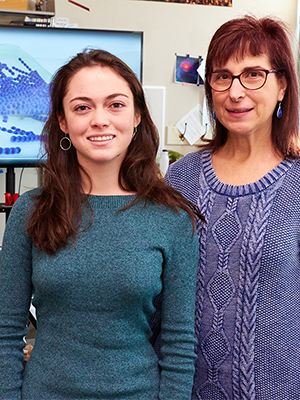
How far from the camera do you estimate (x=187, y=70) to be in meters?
2.75

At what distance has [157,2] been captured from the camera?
2662 millimetres

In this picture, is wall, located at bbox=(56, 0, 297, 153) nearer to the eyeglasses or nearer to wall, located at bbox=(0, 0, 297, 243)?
wall, located at bbox=(0, 0, 297, 243)

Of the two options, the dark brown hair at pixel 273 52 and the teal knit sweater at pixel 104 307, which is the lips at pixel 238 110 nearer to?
the dark brown hair at pixel 273 52

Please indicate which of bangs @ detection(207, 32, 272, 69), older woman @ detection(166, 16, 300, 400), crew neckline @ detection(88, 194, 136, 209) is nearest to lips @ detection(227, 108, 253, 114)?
older woman @ detection(166, 16, 300, 400)

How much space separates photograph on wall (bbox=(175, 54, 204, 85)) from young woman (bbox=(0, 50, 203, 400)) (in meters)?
1.74

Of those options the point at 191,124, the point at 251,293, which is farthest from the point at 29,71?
the point at 251,293

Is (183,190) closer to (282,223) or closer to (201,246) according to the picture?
(201,246)

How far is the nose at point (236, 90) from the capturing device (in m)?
1.03

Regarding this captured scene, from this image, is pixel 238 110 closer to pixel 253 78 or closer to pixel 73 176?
pixel 253 78

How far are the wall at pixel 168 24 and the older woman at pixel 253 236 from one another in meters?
1.68

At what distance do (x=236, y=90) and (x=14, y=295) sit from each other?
711 mm

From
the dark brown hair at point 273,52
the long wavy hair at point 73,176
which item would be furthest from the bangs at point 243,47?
A: the long wavy hair at point 73,176

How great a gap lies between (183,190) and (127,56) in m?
1.15

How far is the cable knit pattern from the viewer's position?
102 centimetres
